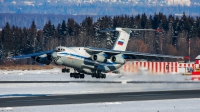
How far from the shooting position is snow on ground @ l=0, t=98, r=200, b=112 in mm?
30094

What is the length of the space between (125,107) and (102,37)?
84679mm

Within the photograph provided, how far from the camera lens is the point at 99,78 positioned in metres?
55.0

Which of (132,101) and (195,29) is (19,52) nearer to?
(195,29)

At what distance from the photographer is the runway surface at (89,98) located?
33.5m

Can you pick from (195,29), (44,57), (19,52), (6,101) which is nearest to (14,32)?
(19,52)

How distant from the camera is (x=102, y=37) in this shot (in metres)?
116

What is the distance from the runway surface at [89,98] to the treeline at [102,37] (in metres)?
64.8

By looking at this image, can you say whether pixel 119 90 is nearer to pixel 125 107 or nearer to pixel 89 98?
pixel 89 98

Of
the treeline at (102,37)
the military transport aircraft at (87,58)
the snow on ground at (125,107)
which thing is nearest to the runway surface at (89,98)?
the snow on ground at (125,107)

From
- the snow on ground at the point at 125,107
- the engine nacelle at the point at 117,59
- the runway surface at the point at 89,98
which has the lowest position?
the engine nacelle at the point at 117,59

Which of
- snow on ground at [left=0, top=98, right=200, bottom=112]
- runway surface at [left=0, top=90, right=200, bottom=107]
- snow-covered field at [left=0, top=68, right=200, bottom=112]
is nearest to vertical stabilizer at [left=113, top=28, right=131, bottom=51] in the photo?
snow-covered field at [left=0, top=68, right=200, bottom=112]

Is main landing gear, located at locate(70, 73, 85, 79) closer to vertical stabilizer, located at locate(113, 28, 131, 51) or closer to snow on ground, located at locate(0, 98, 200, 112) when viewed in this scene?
vertical stabilizer, located at locate(113, 28, 131, 51)

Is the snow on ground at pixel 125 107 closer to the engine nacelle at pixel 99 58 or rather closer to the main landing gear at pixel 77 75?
the engine nacelle at pixel 99 58

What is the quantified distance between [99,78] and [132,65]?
10.8 feet
